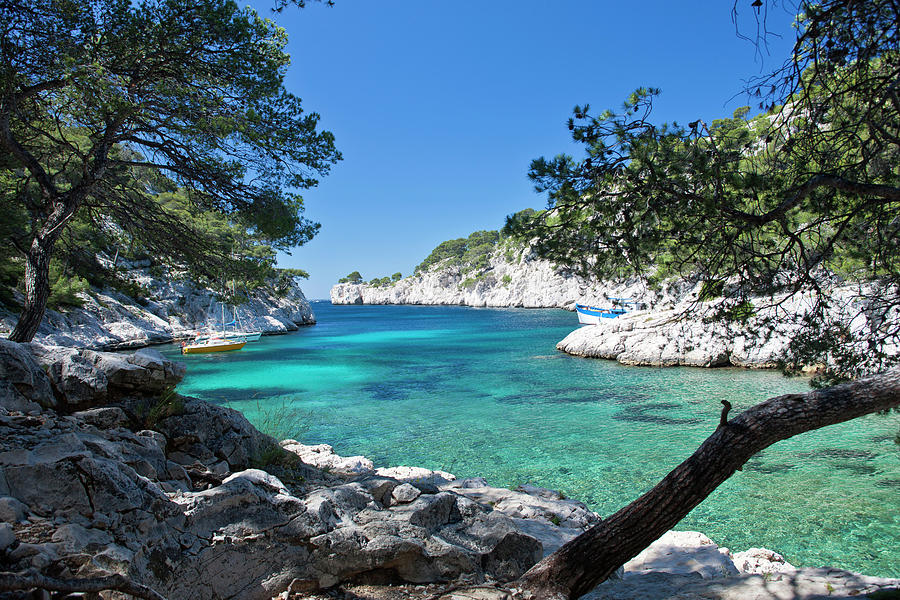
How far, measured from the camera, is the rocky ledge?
9.30ft

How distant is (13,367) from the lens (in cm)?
435

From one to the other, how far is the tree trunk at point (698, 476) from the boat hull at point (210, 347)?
28.5m

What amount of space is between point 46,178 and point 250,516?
5138mm

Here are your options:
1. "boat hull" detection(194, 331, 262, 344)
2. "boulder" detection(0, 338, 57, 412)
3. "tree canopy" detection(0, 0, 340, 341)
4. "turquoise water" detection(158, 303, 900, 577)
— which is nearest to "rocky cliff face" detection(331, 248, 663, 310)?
"boat hull" detection(194, 331, 262, 344)

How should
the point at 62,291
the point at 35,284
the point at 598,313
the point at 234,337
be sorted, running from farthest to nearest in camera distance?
the point at 598,313 < the point at 234,337 < the point at 62,291 < the point at 35,284

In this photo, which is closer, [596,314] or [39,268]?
[39,268]

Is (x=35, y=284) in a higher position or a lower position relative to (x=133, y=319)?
higher

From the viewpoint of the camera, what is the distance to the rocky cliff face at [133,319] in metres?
22.3

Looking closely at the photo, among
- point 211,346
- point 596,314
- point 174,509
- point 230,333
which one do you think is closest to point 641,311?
point 596,314

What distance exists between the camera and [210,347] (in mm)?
27953

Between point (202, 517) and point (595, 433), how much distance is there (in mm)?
9953

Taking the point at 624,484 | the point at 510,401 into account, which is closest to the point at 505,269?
the point at 510,401

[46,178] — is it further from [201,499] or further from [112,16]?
[201,499]

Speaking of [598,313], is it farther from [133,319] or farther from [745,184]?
[745,184]
